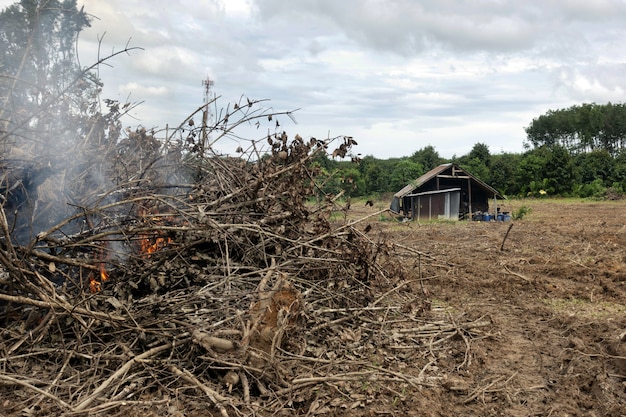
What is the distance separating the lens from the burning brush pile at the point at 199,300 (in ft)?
12.5

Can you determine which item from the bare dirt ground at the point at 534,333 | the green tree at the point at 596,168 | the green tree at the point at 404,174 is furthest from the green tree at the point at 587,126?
the bare dirt ground at the point at 534,333

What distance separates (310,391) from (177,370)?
0.98m

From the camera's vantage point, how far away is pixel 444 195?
885 inches

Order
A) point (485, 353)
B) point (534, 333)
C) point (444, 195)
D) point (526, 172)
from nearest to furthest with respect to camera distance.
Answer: point (485, 353) < point (534, 333) < point (444, 195) < point (526, 172)

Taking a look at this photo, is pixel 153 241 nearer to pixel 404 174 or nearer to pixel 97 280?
pixel 97 280

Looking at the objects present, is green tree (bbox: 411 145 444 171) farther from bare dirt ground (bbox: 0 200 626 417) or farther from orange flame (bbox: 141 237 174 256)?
orange flame (bbox: 141 237 174 256)

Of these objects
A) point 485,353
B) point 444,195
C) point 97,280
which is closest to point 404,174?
point 444,195

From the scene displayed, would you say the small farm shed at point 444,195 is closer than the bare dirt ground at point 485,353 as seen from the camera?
No

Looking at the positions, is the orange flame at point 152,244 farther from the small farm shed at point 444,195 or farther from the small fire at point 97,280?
the small farm shed at point 444,195

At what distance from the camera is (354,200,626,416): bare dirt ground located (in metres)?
3.99

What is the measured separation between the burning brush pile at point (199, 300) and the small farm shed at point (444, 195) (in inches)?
656

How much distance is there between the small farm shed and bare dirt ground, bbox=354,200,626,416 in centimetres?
1143

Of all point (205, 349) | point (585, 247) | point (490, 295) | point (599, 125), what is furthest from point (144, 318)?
point (599, 125)

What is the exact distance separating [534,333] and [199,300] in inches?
137
